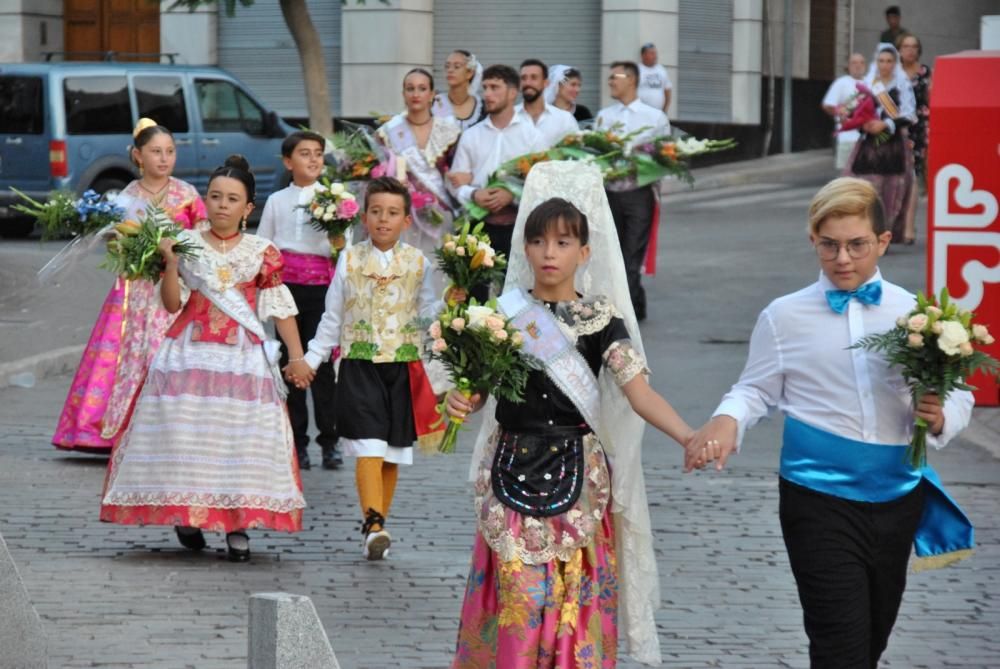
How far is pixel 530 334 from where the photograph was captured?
6.00 m

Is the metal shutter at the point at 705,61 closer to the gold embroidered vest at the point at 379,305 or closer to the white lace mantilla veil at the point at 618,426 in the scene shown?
the gold embroidered vest at the point at 379,305

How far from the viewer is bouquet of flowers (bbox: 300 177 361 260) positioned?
9820mm

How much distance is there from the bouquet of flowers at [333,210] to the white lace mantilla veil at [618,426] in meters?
3.66

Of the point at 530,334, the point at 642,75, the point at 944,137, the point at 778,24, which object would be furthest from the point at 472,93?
the point at 778,24

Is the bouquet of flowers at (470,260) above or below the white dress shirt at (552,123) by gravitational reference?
below

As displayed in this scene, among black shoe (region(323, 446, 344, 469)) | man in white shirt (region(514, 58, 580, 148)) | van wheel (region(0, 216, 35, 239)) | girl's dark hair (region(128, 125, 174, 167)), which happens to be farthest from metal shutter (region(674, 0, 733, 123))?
girl's dark hair (region(128, 125, 174, 167))

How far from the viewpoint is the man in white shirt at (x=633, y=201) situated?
1566 cm

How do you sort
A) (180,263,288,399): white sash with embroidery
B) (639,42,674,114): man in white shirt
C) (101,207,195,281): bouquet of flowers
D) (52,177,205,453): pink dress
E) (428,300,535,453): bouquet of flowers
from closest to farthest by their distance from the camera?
(428,300,535,453): bouquet of flowers
(101,207,195,281): bouquet of flowers
(180,263,288,399): white sash with embroidery
(52,177,205,453): pink dress
(639,42,674,114): man in white shirt

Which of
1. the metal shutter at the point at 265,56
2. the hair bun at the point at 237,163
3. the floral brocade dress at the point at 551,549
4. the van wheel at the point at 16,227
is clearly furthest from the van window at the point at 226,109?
the floral brocade dress at the point at 551,549

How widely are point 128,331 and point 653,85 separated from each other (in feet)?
55.4

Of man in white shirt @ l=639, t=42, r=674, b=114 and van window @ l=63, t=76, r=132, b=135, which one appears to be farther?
man in white shirt @ l=639, t=42, r=674, b=114

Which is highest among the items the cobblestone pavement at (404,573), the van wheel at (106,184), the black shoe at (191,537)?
the van wheel at (106,184)

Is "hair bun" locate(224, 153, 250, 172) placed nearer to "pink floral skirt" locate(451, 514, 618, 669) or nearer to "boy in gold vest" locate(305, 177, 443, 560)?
"boy in gold vest" locate(305, 177, 443, 560)

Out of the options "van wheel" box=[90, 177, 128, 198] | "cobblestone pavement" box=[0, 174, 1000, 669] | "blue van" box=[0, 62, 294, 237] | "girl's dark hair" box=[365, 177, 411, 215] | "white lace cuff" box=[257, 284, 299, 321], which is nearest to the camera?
"cobblestone pavement" box=[0, 174, 1000, 669]
